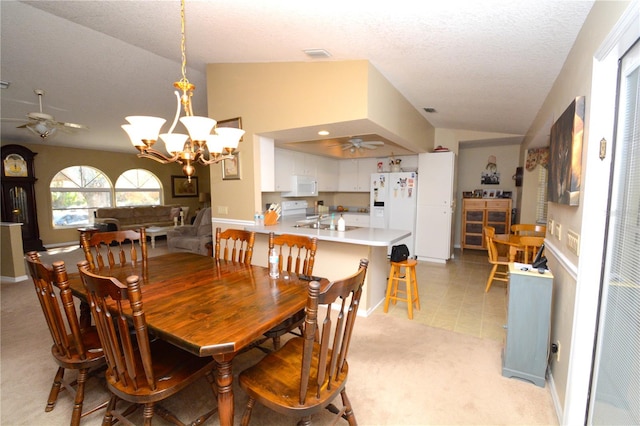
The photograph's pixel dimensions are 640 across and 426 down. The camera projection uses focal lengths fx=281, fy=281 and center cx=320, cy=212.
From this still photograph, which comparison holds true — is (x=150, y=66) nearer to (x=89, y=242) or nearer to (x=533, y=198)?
(x=89, y=242)

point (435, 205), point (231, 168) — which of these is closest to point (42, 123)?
point (231, 168)

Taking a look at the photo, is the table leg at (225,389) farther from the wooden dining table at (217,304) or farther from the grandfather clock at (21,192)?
the grandfather clock at (21,192)

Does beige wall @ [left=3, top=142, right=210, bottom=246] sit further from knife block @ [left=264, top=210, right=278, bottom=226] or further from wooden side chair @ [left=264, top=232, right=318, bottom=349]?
wooden side chair @ [left=264, top=232, right=318, bottom=349]

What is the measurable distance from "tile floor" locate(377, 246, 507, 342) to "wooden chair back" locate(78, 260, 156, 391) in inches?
99.7

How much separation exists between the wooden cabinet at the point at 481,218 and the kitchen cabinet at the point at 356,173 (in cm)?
210

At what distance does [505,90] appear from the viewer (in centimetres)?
295

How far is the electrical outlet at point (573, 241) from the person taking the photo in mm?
1623

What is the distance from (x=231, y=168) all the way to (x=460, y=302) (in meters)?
3.40

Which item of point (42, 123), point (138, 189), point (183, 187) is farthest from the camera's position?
point (183, 187)

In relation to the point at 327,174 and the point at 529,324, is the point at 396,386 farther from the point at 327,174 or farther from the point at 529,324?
the point at 327,174

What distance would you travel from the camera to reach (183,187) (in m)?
9.69

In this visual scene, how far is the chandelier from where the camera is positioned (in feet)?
5.68

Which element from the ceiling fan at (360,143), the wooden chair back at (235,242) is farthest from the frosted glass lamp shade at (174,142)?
the ceiling fan at (360,143)

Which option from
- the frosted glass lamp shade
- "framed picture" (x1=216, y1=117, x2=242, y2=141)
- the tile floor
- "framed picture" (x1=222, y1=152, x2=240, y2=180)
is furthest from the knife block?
the frosted glass lamp shade
